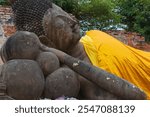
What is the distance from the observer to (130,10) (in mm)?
8555

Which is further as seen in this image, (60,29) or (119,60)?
(119,60)

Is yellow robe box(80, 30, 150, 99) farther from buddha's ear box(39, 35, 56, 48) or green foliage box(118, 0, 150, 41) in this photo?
green foliage box(118, 0, 150, 41)

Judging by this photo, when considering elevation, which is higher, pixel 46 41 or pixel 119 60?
pixel 46 41

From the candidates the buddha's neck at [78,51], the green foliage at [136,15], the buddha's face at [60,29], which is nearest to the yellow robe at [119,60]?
the buddha's neck at [78,51]

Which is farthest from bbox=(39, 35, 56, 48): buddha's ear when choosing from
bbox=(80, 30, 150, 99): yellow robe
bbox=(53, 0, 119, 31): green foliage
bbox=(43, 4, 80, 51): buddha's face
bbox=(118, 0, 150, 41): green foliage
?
bbox=(118, 0, 150, 41): green foliage

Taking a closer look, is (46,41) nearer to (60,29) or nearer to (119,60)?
(60,29)

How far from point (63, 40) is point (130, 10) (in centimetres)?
587

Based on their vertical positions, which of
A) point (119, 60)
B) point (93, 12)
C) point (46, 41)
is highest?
point (46, 41)

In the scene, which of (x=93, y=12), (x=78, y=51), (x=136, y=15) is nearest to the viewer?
(x=78, y=51)

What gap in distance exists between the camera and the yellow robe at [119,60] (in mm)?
2963

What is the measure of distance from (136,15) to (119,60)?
5367 mm

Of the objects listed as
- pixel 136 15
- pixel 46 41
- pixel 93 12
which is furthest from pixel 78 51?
pixel 136 15

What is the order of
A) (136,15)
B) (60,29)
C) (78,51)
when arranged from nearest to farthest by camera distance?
1. (60,29)
2. (78,51)
3. (136,15)

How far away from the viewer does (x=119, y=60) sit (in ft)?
9.79
